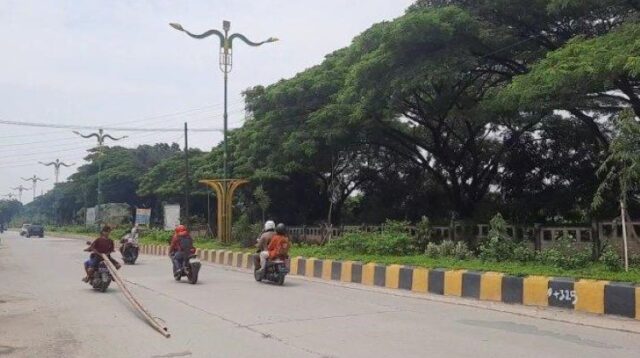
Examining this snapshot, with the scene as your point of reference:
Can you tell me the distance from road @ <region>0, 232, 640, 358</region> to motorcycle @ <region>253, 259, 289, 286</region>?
82cm

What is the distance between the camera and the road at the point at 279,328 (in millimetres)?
6734

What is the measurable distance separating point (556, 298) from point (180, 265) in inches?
330

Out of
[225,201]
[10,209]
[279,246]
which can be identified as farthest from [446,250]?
[10,209]

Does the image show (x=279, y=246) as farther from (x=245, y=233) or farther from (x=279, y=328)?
(x=245, y=233)

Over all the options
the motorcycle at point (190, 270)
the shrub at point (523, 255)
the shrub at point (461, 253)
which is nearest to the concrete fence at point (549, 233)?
the shrub at point (461, 253)

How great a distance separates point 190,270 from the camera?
45.2 ft

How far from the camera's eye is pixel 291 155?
74.9ft

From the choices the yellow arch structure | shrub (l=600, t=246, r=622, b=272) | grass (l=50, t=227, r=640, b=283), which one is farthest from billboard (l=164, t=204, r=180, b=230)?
shrub (l=600, t=246, r=622, b=272)

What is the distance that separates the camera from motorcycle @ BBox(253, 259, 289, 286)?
44.1ft

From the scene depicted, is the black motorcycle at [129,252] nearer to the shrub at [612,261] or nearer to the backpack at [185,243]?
the backpack at [185,243]

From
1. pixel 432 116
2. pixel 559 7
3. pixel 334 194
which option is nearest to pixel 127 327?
pixel 559 7

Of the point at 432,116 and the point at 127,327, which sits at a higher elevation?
the point at 432,116

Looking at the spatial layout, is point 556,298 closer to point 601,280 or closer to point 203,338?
point 601,280

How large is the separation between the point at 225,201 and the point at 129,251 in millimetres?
5063
